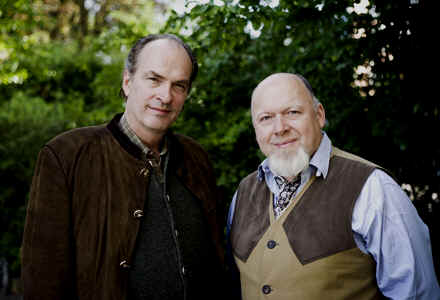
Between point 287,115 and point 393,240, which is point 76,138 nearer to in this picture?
point 287,115

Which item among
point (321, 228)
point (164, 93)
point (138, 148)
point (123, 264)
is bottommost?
point (123, 264)

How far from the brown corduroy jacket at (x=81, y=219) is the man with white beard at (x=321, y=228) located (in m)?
0.67

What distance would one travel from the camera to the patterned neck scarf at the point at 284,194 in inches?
83.1

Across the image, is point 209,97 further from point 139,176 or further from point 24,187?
point 24,187

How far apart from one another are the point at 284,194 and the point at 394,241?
589 mm

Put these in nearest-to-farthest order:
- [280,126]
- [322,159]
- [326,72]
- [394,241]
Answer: [394,241]
[322,159]
[280,126]
[326,72]

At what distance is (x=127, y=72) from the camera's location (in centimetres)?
231

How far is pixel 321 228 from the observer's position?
188 cm

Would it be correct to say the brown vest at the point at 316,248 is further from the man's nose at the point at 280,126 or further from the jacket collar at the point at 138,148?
the jacket collar at the point at 138,148

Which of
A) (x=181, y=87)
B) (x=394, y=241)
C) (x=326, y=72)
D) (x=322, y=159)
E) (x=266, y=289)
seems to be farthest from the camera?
(x=326, y=72)

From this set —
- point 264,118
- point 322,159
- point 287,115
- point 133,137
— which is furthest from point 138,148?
point 322,159

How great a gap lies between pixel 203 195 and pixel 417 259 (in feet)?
3.85

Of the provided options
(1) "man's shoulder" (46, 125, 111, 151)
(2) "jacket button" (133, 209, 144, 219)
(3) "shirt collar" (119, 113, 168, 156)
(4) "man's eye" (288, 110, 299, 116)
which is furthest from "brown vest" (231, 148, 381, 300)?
(1) "man's shoulder" (46, 125, 111, 151)

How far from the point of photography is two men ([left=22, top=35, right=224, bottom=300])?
6.04 feet
